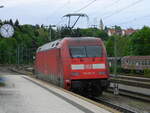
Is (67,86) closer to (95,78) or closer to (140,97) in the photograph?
(95,78)

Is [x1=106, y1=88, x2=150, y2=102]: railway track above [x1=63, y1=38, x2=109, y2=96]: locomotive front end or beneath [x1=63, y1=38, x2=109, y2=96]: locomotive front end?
beneath

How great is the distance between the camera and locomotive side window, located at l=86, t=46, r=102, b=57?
71.2 ft

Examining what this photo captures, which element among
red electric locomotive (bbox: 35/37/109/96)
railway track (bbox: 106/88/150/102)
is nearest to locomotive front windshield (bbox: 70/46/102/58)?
red electric locomotive (bbox: 35/37/109/96)

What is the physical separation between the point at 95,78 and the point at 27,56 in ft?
351

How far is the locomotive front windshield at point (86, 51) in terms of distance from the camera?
70.9 ft

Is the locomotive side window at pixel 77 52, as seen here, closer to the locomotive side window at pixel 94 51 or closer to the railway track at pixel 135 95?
the locomotive side window at pixel 94 51

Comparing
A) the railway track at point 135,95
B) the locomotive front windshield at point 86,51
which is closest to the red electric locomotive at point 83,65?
the locomotive front windshield at point 86,51

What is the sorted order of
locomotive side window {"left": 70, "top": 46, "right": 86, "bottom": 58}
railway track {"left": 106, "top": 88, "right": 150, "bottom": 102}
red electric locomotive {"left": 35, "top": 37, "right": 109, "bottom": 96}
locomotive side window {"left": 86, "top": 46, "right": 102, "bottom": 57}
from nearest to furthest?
1. red electric locomotive {"left": 35, "top": 37, "right": 109, "bottom": 96}
2. railway track {"left": 106, "top": 88, "right": 150, "bottom": 102}
3. locomotive side window {"left": 70, "top": 46, "right": 86, "bottom": 58}
4. locomotive side window {"left": 86, "top": 46, "right": 102, "bottom": 57}

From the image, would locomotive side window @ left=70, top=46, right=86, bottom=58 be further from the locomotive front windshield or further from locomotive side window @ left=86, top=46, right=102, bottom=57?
locomotive side window @ left=86, top=46, right=102, bottom=57

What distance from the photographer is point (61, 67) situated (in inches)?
858

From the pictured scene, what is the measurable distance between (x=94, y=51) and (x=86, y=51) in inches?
16.3

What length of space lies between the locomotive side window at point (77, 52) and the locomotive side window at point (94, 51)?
0.84 ft

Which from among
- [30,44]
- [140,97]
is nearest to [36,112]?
[140,97]

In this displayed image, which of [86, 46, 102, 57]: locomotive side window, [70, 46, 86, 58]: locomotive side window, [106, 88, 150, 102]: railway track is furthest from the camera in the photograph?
[86, 46, 102, 57]: locomotive side window
